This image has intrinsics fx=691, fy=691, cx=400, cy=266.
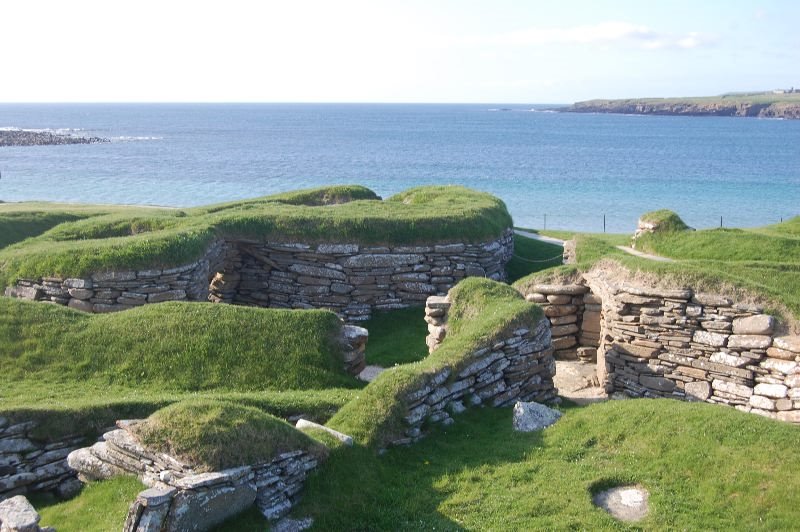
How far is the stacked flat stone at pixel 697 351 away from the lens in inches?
582

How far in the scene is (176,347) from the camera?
1495 centimetres

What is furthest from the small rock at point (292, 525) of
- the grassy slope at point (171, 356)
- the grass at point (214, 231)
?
the grass at point (214, 231)

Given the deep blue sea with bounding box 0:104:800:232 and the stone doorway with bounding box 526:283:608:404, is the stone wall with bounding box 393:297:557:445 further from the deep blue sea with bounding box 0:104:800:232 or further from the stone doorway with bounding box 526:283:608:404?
the deep blue sea with bounding box 0:104:800:232

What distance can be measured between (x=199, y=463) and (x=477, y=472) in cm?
418

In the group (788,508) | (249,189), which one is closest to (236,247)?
(788,508)

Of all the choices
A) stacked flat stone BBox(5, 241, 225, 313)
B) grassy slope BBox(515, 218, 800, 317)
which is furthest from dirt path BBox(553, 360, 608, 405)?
stacked flat stone BBox(5, 241, 225, 313)

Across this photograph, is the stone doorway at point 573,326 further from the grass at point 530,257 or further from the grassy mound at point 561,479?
the grassy mound at point 561,479

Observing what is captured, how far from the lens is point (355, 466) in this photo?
10195 millimetres

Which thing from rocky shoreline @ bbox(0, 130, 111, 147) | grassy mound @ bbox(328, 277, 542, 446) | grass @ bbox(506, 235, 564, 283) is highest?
rocky shoreline @ bbox(0, 130, 111, 147)

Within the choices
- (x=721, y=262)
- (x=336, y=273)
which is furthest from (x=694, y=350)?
(x=336, y=273)

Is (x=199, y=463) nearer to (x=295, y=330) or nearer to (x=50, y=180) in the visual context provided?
(x=295, y=330)

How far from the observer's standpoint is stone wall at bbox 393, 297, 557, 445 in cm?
1195

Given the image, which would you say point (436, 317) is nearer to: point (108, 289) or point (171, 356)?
point (171, 356)

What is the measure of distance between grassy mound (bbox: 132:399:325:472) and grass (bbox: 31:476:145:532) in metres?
0.81
